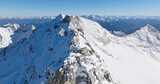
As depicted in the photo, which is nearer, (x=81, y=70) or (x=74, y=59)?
(x=81, y=70)

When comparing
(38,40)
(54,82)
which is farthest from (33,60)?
(54,82)

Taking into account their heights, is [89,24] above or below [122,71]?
above

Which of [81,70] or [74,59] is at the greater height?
[74,59]

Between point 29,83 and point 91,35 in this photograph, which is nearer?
point 29,83

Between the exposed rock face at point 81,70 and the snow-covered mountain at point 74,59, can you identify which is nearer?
the exposed rock face at point 81,70

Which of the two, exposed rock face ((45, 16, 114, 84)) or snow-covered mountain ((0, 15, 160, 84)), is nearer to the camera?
exposed rock face ((45, 16, 114, 84))

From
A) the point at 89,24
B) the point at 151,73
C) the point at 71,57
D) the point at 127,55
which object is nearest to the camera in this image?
the point at 71,57

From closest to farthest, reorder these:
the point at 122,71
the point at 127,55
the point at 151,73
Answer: the point at 122,71 < the point at 151,73 < the point at 127,55

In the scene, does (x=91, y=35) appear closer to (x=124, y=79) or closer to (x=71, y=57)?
(x=124, y=79)
